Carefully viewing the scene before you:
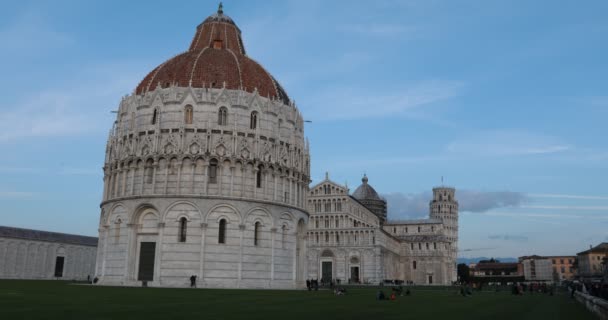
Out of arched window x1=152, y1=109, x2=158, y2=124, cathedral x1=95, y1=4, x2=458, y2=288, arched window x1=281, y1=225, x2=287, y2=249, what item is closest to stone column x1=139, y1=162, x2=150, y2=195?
cathedral x1=95, y1=4, x2=458, y2=288

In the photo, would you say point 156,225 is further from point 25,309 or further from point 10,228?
point 10,228

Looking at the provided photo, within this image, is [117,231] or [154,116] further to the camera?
[154,116]

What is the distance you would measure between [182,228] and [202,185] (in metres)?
3.64

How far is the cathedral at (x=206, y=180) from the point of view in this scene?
134ft

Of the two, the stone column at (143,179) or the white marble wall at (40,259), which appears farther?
the white marble wall at (40,259)

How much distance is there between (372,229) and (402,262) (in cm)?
2876

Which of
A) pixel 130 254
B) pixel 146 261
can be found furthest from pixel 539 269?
pixel 130 254

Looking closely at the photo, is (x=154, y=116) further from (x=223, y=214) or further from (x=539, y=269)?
(x=539, y=269)

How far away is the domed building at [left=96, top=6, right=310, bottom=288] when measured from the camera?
40.8 metres

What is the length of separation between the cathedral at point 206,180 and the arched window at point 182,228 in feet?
0.28

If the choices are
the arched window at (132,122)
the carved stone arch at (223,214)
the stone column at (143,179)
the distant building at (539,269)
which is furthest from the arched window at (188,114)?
the distant building at (539,269)

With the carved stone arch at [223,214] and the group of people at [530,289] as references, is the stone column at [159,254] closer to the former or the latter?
the carved stone arch at [223,214]

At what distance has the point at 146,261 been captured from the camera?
41.2m

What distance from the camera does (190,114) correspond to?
43625mm
